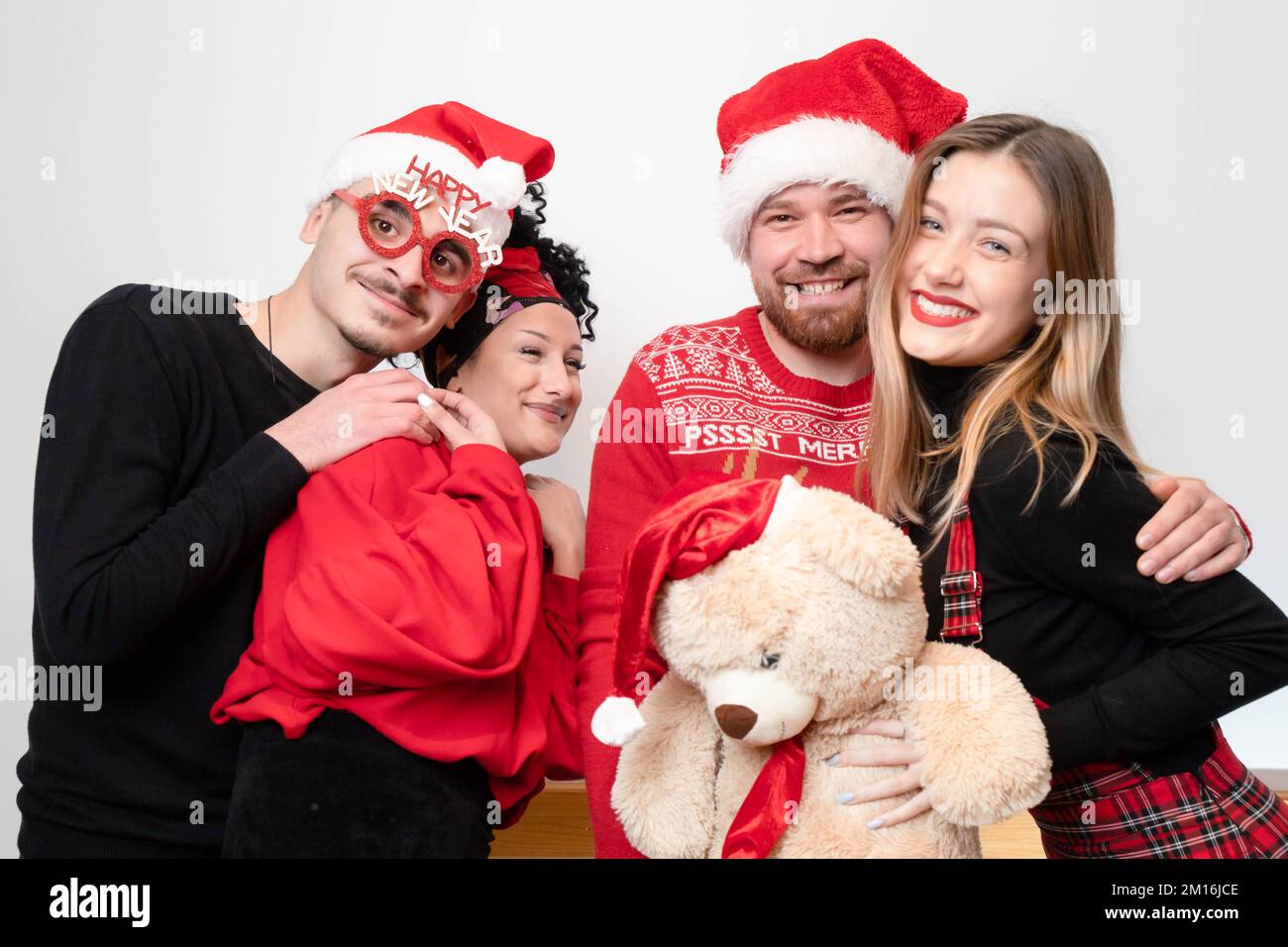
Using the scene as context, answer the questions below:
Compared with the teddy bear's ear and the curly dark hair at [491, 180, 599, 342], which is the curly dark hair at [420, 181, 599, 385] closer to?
the curly dark hair at [491, 180, 599, 342]

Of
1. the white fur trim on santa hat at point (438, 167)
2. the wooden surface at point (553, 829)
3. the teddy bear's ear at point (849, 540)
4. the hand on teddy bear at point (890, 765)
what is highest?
the white fur trim on santa hat at point (438, 167)

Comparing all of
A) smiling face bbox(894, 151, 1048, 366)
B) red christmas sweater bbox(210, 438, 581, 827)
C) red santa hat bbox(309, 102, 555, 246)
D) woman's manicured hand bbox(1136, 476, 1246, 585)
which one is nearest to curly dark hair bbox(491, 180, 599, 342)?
red santa hat bbox(309, 102, 555, 246)

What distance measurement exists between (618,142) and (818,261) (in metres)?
0.89

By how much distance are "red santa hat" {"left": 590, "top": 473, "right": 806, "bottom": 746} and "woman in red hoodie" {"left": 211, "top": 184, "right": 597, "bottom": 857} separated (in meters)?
0.20

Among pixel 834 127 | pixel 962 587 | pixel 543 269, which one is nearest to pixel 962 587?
pixel 962 587

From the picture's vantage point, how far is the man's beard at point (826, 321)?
204cm

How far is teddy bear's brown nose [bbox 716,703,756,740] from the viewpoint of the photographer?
54.2 inches

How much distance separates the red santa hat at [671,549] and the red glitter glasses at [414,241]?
63 centimetres

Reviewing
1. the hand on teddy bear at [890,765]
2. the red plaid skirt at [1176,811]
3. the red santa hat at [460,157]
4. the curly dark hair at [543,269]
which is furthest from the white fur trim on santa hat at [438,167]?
the red plaid skirt at [1176,811]

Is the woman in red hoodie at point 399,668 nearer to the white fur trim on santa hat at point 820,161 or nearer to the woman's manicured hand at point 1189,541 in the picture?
the white fur trim on santa hat at point 820,161

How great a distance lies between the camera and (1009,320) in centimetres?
173
